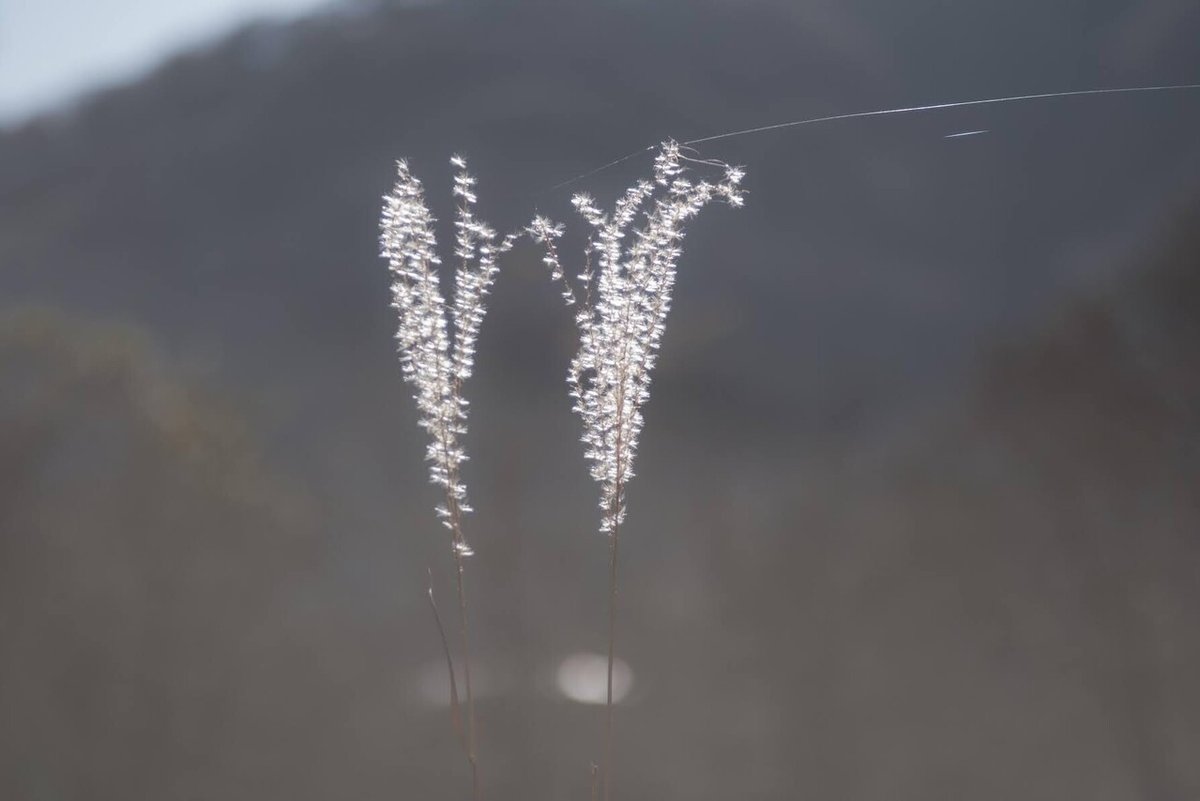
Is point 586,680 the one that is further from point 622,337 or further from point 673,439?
point 622,337

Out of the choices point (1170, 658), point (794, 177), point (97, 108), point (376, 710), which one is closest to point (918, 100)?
point (794, 177)

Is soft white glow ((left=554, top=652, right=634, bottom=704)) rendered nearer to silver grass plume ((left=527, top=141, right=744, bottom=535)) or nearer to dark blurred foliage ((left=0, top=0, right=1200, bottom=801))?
dark blurred foliage ((left=0, top=0, right=1200, bottom=801))

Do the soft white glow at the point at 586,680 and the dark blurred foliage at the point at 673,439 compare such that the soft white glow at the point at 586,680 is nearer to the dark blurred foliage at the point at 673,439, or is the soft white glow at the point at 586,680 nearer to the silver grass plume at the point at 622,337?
the dark blurred foliage at the point at 673,439

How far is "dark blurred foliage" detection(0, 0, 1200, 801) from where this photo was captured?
153 centimetres

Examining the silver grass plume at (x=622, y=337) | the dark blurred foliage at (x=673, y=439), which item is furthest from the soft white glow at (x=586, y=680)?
the silver grass plume at (x=622, y=337)

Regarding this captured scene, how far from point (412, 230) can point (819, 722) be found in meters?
1.08

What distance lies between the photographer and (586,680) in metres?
1.54

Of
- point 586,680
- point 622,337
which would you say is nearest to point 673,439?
point 586,680

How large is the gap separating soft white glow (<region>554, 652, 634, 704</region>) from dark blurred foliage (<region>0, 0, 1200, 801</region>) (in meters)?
0.02

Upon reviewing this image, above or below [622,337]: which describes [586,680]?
below

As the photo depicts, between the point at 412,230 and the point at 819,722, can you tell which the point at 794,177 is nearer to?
the point at 819,722

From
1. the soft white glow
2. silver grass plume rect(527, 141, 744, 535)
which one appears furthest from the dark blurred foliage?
silver grass plume rect(527, 141, 744, 535)

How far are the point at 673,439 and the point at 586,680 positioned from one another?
41 cm

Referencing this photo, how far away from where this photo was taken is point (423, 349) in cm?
80
